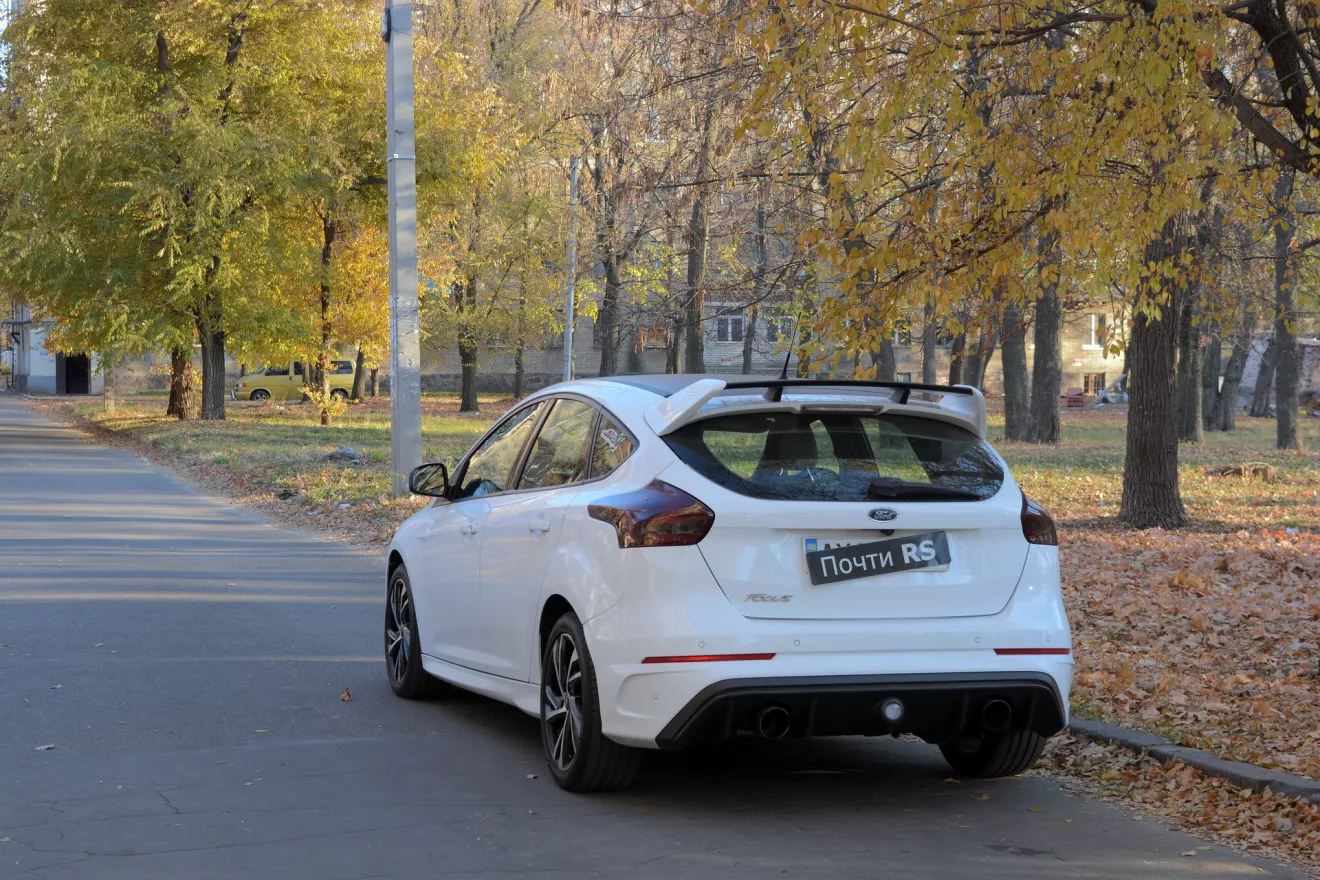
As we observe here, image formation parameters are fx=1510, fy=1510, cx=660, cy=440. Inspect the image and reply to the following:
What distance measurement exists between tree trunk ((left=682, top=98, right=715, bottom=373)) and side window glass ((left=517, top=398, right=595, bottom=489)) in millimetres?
9116

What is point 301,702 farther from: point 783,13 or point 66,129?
point 66,129

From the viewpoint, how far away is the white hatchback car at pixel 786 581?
18.0 ft

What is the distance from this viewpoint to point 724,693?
5.38 m

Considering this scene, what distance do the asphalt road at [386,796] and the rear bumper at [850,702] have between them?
0.39 metres

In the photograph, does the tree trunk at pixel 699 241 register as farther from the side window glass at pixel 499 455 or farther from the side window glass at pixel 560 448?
the side window glass at pixel 560 448

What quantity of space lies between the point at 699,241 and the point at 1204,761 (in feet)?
66.7

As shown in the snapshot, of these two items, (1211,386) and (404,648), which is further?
(1211,386)

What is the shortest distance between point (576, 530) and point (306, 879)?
174 centimetres

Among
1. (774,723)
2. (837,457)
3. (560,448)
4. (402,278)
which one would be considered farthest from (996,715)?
(402,278)

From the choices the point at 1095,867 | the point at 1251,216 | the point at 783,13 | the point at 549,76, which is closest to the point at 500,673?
the point at 1095,867

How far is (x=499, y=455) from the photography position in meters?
7.57

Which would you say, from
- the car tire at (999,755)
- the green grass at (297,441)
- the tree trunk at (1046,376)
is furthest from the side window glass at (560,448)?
the tree trunk at (1046,376)

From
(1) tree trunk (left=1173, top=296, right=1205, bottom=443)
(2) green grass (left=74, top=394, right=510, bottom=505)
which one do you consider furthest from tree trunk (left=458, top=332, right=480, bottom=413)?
(1) tree trunk (left=1173, top=296, right=1205, bottom=443)

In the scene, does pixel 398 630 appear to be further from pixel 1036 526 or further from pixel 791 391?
pixel 1036 526
